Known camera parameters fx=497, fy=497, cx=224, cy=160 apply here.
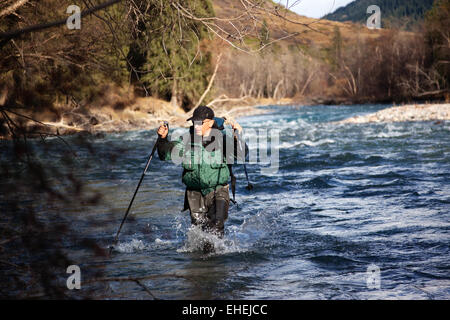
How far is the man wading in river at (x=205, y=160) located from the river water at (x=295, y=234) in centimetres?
34

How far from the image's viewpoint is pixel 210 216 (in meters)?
6.35

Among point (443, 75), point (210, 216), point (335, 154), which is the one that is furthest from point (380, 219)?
point (443, 75)

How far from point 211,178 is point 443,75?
165ft

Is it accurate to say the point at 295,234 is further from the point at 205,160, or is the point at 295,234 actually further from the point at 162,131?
the point at 162,131

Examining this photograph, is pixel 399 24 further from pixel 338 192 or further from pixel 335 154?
pixel 338 192

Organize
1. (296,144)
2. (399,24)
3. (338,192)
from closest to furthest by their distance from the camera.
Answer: (338,192) → (296,144) → (399,24)

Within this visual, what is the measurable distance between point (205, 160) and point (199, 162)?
0.08 m

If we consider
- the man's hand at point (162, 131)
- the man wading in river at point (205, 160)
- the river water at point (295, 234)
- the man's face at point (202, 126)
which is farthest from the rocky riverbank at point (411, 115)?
the man's hand at point (162, 131)

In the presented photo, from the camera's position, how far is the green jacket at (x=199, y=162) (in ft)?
19.9

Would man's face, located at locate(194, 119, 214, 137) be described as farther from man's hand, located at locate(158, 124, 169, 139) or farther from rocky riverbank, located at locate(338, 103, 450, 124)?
rocky riverbank, located at locate(338, 103, 450, 124)

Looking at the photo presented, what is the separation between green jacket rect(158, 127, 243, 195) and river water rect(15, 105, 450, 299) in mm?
694

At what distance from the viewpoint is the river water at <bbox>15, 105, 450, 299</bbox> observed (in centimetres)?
525

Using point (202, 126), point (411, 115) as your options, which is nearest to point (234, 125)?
point (202, 126)

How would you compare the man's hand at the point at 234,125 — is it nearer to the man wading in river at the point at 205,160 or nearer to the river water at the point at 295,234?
the man wading in river at the point at 205,160
